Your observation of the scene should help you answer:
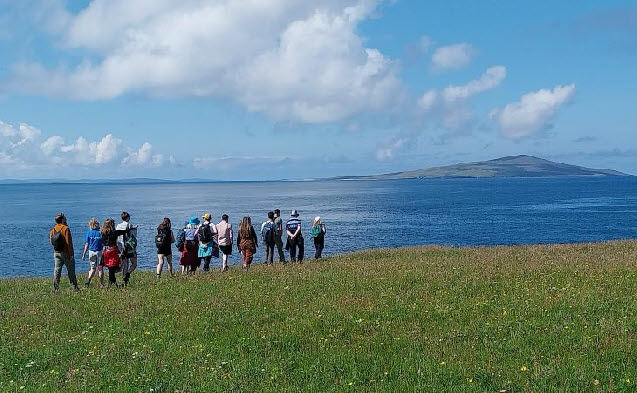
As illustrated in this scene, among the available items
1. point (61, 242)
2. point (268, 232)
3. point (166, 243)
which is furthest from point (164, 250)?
point (268, 232)

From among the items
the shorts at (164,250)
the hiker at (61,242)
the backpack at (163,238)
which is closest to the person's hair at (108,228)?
the hiker at (61,242)

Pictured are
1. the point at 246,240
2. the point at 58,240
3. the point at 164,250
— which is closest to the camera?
the point at 58,240

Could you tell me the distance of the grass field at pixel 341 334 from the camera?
31.0 feet

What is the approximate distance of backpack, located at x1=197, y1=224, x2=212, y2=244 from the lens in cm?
2295

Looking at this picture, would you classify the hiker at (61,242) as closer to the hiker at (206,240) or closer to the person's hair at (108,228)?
the person's hair at (108,228)

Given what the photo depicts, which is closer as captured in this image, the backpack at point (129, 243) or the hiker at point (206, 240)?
the backpack at point (129, 243)

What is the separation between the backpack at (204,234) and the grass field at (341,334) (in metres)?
3.97

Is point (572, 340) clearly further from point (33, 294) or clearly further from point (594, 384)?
point (33, 294)

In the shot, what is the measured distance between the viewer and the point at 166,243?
21.8 meters

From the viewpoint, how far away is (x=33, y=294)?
19.5m

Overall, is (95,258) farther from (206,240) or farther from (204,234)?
(206,240)

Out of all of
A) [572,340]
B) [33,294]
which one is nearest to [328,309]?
[572,340]

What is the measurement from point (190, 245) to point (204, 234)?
0.78 meters

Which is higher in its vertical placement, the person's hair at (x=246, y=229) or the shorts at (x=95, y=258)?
the person's hair at (x=246, y=229)
